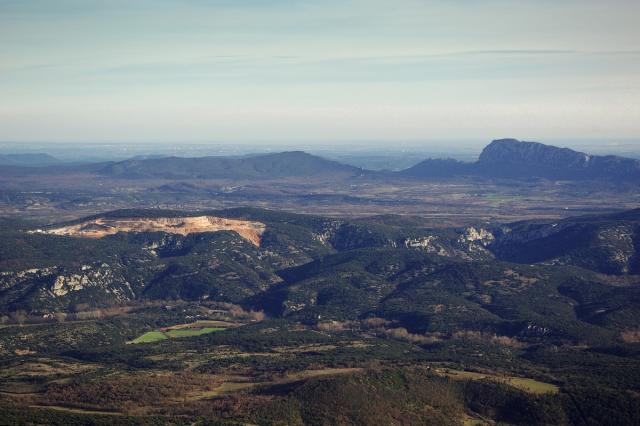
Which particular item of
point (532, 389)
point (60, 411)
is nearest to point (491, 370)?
point (532, 389)

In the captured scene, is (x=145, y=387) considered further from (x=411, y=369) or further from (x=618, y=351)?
(x=618, y=351)

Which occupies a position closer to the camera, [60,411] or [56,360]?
[60,411]

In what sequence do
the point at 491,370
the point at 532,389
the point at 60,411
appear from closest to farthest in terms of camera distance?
the point at 60,411, the point at 532,389, the point at 491,370

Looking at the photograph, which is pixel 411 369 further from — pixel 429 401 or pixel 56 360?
pixel 56 360

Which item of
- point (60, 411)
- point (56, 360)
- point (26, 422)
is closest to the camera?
point (26, 422)

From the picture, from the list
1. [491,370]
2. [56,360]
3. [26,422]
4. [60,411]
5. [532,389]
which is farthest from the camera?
[56,360]

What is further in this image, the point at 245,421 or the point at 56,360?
the point at 56,360

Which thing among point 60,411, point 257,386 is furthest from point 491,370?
point 60,411

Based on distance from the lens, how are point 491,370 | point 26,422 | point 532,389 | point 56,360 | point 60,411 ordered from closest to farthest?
point 26,422 → point 60,411 → point 532,389 → point 491,370 → point 56,360
